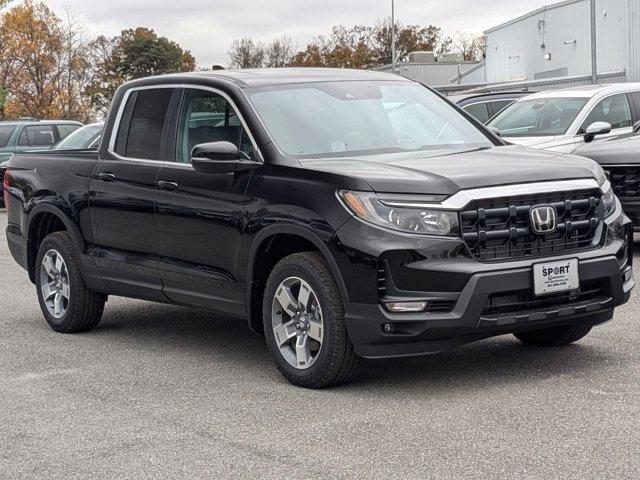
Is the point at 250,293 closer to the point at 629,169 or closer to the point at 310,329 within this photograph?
the point at 310,329

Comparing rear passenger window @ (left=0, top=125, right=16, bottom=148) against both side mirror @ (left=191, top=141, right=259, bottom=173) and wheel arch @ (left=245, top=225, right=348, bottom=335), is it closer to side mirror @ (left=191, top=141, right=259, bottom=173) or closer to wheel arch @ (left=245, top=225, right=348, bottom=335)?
side mirror @ (left=191, top=141, right=259, bottom=173)

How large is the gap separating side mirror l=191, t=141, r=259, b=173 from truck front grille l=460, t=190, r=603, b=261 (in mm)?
1441

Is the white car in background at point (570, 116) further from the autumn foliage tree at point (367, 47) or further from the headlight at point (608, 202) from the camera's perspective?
the autumn foliage tree at point (367, 47)

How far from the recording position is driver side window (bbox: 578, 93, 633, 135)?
15195 millimetres

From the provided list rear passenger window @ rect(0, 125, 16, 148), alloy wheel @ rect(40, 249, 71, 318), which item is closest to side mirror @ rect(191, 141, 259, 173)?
alloy wheel @ rect(40, 249, 71, 318)

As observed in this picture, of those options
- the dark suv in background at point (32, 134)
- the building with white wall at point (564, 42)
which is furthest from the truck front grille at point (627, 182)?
the building with white wall at point (564, 42)

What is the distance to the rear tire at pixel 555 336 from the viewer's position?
750cm

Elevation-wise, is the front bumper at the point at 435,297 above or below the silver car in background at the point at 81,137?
below

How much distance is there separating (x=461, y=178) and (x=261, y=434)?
5.49ft

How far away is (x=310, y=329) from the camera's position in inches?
265

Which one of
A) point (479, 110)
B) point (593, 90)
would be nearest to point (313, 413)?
point (593, 90)

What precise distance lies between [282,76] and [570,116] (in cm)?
791

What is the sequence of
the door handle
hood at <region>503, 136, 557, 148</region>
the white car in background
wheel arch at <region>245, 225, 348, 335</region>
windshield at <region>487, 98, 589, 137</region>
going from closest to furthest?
1. wheel arch at <region>245, 225, 348, 335</region>
2. the door handle
3. hood at <region>503, 136, 557, 148</region>
4. the white car in background
5. windshield at <region>487, 98, 589, 137</region>

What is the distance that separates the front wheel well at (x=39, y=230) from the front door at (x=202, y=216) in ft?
5.52
